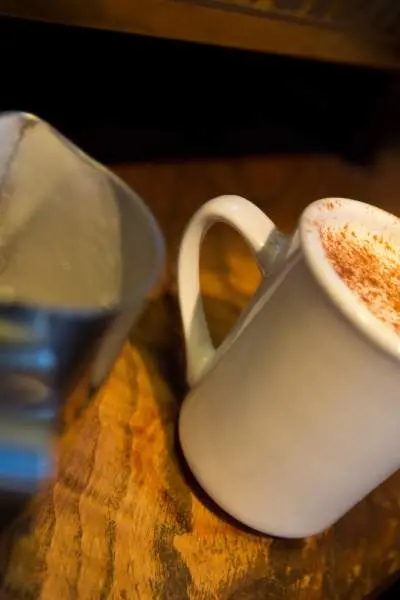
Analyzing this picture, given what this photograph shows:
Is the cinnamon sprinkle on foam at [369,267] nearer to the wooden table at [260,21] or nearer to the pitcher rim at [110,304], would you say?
the pitcher rim at [110,304]

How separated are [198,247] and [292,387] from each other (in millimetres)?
99

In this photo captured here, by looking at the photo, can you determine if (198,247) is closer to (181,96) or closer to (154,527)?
(154,527)

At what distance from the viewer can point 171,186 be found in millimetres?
590

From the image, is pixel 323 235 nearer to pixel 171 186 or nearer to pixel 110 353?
pixel 110 353

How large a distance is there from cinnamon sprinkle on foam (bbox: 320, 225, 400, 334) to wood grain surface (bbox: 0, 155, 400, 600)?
0.11 m

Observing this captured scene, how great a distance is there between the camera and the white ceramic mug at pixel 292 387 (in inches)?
11.6

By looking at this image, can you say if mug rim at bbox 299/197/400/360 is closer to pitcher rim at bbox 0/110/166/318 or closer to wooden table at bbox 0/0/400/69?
pitcher rim at bbox 0/110/166/318

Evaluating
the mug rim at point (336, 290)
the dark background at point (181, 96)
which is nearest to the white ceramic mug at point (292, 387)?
the mug rim at point (336, 290)

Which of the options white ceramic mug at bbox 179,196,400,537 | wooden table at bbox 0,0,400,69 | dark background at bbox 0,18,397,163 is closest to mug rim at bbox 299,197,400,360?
white ceramic mug at bbox 179,196,400,537

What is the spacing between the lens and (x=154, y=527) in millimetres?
352

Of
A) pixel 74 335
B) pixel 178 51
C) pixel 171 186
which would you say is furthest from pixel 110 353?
pixel 178 51

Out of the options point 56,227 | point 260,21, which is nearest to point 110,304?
point 56,227

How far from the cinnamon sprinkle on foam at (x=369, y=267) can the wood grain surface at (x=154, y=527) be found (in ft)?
0.35

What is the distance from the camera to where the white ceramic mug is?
0.29 m
